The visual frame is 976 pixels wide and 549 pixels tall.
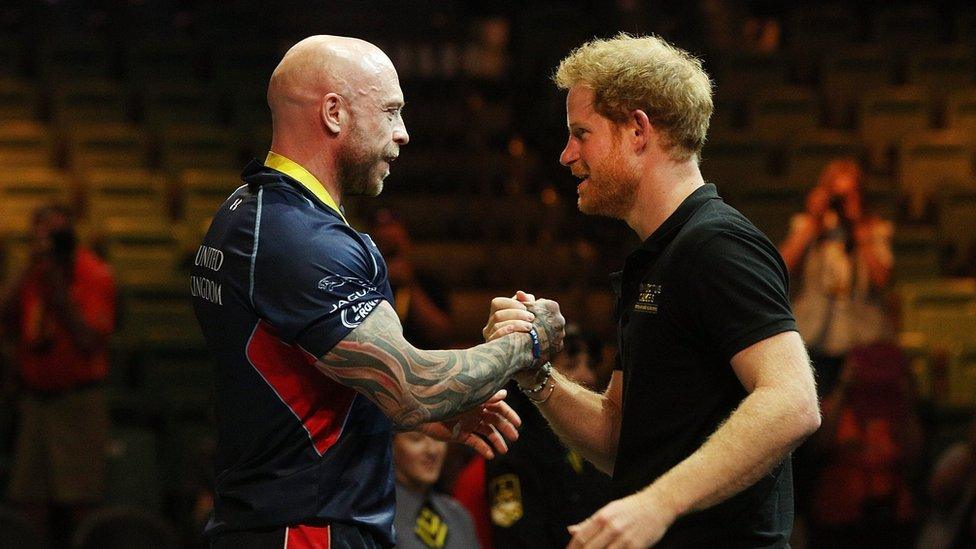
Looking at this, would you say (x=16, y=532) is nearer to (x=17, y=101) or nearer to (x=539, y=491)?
(x=539, y=491)

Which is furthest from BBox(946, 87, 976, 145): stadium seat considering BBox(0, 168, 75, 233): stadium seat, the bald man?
the bald man

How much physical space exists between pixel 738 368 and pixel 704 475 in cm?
22

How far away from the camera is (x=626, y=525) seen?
2.15 meters

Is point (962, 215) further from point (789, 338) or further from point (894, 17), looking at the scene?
point (789, 338)

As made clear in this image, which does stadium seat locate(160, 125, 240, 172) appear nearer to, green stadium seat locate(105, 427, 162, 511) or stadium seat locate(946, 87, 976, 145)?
green stadium seat locate(105, 427, 162, 511)

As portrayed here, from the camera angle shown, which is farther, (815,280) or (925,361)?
(925,361)

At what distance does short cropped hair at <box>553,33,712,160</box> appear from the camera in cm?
260

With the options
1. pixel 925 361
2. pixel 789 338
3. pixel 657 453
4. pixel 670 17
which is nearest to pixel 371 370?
pixel 657 453

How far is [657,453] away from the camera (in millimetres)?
→ 2521

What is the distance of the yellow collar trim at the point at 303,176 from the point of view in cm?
262

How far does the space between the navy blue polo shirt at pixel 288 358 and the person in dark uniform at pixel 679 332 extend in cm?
40

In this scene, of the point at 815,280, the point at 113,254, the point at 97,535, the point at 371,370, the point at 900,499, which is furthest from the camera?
the point at 113,254

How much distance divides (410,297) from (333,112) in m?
3.54

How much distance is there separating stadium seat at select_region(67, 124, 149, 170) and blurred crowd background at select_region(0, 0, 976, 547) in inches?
0.9
